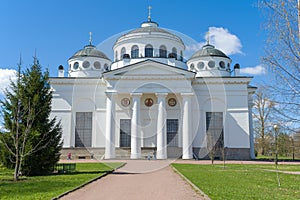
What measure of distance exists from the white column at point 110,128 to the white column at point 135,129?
2.77m

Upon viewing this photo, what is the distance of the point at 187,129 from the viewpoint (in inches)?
1652

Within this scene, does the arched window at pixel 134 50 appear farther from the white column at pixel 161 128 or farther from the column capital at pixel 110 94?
the white column at pixel 161 128

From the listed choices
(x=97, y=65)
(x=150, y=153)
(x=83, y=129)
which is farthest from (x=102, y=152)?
(x=97, y=65)

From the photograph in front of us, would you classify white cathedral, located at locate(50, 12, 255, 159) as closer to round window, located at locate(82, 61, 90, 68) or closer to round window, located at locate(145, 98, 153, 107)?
round window, located at locate(145, 98, 153, 107)

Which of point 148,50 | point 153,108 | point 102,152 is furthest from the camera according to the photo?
point 148,50

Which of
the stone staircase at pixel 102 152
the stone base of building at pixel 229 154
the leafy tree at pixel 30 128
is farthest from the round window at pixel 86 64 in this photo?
the leafy tree at pixel 30 128

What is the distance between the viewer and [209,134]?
45188mm

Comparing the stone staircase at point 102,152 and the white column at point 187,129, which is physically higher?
the white column at point 187,129

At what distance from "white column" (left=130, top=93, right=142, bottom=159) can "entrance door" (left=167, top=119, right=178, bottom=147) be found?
191 inches

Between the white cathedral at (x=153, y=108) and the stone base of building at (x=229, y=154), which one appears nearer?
the white cathedral at (x=153, y=108)

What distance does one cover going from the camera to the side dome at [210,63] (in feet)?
169

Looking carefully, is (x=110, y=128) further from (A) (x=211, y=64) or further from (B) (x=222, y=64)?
(B) (x=222, y=64)

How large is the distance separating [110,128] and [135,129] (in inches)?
135

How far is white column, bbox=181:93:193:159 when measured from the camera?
42.0m
